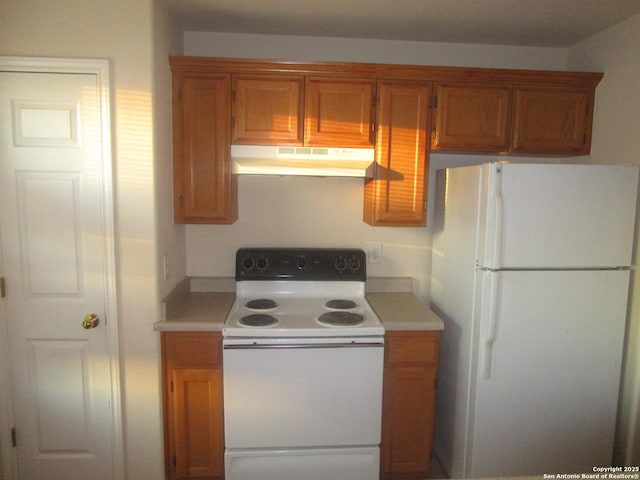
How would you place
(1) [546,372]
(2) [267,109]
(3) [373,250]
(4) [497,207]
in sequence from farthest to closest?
(3) [373,250]
(2) [267,109]
(1) [546,372]
(4) [497,207]

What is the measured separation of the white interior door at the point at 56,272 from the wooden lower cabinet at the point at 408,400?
1.47 metres

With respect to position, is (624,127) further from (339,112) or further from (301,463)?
(301,463)

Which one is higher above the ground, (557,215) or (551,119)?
(551,119)

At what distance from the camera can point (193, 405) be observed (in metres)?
2.11

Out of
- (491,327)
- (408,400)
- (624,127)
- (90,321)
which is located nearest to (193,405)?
(90,321)

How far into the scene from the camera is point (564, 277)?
1924 mm

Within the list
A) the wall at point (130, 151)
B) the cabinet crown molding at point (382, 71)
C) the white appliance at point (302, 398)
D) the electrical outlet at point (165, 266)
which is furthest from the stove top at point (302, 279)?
the cabinet crown molding at point (382, 71)

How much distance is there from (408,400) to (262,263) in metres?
1.19

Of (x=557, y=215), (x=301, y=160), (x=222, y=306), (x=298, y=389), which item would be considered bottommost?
(x=298, y=389)

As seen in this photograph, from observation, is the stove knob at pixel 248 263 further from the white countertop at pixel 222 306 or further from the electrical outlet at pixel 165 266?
the electrical outlet at pixel 165 266

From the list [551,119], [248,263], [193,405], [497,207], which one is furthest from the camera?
[248,263]

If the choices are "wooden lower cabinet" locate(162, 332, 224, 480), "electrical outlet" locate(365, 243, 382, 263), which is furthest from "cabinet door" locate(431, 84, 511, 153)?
"wooden lower cabinet" locate(162, 332, 224, 480)

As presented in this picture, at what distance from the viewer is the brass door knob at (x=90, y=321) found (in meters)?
1.99

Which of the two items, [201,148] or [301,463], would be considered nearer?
[301,463]
